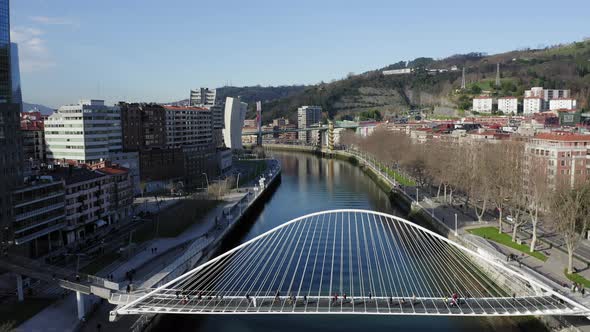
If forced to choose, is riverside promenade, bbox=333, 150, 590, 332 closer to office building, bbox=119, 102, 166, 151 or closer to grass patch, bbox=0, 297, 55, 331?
grass patch, bbox=0, 297, 55, 331

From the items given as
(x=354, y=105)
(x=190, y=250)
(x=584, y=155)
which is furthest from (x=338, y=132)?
(x=190, y=250)

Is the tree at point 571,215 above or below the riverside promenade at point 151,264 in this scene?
above

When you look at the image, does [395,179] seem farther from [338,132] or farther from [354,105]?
[354,105]

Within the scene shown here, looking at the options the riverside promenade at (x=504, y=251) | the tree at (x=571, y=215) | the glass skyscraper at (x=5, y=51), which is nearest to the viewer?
the riverside promenade at (x=504, y=251)

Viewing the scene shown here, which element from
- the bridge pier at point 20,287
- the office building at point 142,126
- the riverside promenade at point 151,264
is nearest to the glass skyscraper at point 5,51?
the bridge pier at point 20,287

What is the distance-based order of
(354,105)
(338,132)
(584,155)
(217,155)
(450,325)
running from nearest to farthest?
(450,325), (584,155), (217,155), (338,132), (354,105)

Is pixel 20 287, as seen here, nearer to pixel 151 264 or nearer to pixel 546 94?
pixel 151 264

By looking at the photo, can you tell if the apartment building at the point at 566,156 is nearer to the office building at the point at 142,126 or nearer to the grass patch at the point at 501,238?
the grass patch at the point at 501,238
